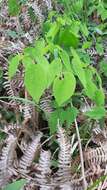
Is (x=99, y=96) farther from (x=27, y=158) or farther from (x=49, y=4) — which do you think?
(x=49, y=4)

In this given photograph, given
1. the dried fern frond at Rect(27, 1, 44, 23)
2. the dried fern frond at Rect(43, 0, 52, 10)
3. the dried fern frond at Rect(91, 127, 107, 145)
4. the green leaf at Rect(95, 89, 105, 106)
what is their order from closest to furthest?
the green leaf at Rect(95, 89, 105, 106)
the dried fern frond at Rect(91, 127, 107, 145)
the dried fern frond at Rect(27, 1, 44, 23)
the dried fern frond at Rect(43, 0, 52, 10)

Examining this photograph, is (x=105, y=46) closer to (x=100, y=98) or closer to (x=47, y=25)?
(x=47, y=25)

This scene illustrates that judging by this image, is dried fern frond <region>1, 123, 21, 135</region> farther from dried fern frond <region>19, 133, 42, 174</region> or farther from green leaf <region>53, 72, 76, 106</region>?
green leaf <region>53, 72, 76, 106</region>

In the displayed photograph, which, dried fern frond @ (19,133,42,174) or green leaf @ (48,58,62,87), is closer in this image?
green leaf @ (48,58,62,87)

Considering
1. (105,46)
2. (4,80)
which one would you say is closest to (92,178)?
(4,80)

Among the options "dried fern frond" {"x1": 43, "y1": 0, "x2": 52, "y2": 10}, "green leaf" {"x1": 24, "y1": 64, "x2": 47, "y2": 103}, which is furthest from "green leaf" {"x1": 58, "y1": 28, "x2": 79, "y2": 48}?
"dried fern frond" {"x1": 43, "y1": 0, "x2": 52, "y2": 10}

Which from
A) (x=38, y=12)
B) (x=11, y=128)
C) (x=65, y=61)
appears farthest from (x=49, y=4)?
(x=65, y=61)

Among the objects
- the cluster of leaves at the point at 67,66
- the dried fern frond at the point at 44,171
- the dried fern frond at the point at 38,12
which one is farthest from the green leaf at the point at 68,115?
the dried fern frond at the point at 38,12
